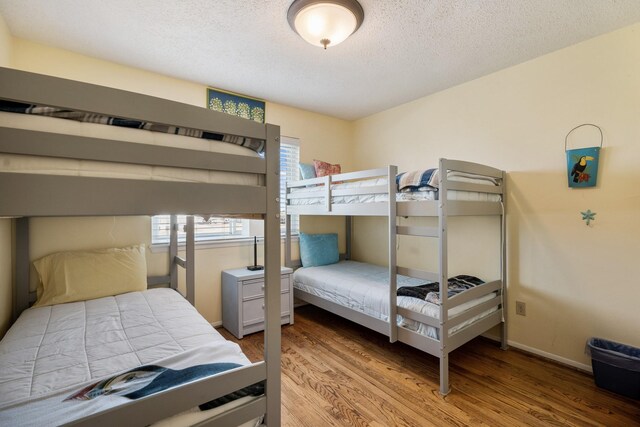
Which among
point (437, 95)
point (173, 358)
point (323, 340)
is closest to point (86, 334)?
point (173, 358)

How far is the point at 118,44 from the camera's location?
2.09m

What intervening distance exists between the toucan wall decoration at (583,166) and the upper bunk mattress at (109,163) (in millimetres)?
2349

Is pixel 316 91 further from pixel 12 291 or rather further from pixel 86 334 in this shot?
pixel 12 291

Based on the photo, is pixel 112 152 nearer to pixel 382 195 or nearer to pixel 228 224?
pixel 382 195

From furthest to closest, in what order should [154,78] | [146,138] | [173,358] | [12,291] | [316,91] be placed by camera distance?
[316,91] < [154,78] < [12,291] < [173,358] < [146,138]

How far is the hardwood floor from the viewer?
162 centimetres

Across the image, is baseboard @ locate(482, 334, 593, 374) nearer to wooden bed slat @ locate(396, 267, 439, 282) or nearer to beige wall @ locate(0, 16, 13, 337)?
wooden bed slat @ locate(396, 267, 439, 282)

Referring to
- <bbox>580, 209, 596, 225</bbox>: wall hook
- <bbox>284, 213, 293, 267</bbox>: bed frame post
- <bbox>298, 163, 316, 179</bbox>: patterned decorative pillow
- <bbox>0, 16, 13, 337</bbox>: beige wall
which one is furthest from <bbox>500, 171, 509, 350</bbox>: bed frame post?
<bbox>0, 16, 13, 337</bbox>: beige wall

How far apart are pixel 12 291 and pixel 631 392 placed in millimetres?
4015

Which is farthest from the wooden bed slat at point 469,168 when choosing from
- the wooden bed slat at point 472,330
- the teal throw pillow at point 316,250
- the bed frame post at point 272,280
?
the teal throw pillow at point 316,250

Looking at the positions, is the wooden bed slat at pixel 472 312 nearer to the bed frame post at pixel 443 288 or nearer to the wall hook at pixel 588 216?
the bed frame post at pixel 443 288

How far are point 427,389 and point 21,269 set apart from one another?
9.35ft

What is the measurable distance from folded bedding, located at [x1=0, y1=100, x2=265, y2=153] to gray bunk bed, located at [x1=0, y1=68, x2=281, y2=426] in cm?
2

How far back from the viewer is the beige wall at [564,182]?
193 cm
